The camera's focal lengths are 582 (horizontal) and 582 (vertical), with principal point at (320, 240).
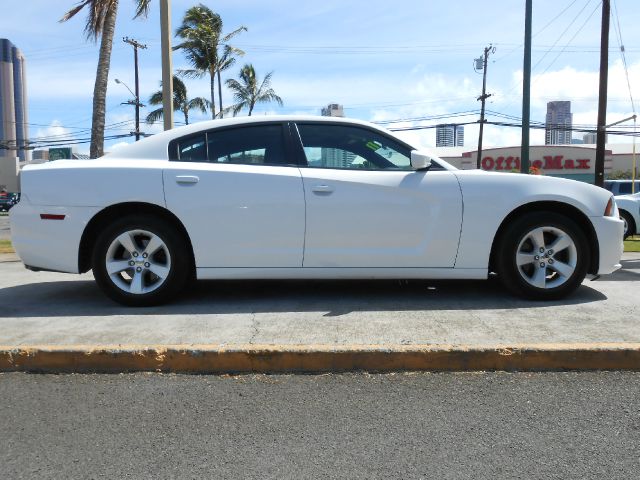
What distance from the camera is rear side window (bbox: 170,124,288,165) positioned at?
486 cm

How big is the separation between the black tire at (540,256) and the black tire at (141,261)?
2.64 metres

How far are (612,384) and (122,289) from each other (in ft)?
11.8

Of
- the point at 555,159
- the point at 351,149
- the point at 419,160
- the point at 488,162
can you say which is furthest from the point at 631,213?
the point at 555,159

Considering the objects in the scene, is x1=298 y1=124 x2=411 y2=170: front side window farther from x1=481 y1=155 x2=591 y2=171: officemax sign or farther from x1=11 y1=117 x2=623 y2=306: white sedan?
x1=481 y1=155 x2=591 y2=171: officemax sign

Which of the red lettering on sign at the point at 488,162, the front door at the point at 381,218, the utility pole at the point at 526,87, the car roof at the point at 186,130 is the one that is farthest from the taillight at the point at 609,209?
the red lettering on sign at the point at 488,162

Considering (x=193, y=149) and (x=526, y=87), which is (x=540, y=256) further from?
(x=526, y=87)

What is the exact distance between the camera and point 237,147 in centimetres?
490

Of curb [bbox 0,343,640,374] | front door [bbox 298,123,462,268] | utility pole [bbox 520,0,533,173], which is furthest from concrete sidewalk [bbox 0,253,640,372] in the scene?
utility pole [bbox 520,0,533,173]

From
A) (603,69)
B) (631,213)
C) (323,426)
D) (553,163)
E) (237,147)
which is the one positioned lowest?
(323,426)

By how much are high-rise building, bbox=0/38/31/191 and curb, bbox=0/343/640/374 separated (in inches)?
2862

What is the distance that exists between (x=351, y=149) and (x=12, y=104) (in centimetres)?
9865

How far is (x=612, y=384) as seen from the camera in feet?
10.9

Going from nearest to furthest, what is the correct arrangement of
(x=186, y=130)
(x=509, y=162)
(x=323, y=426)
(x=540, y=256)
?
(x=323, y=426) → (x=540, y=256) → (x=186, y=130) → (x=509, y=162)

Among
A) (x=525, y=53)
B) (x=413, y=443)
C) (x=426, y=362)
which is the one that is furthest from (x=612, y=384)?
(x=525, y=53)
